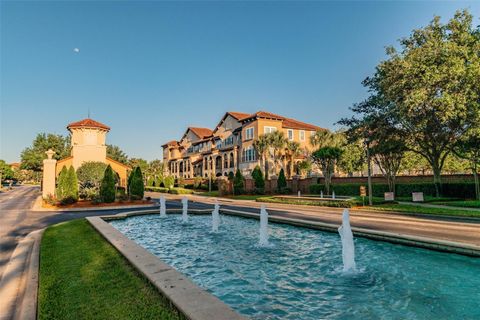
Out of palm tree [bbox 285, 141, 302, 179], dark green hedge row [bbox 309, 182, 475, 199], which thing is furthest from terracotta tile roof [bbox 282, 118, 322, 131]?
dark green hedge row [bbox 309, 182, 475, 199]

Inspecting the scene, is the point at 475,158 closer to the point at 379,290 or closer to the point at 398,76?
the point at 398,76

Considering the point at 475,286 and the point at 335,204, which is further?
the point at 335,204

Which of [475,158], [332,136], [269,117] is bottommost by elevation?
[475,158]

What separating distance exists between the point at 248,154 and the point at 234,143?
623 centimetres

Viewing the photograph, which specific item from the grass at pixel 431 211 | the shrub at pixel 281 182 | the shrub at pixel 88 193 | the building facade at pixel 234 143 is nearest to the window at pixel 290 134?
the building facade at pixel 234 143

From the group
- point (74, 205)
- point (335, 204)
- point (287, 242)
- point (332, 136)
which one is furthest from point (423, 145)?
point (74, 205)

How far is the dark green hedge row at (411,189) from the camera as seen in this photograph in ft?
95.7

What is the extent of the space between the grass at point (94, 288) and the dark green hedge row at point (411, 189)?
33.0m

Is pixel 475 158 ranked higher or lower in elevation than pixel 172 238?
higher

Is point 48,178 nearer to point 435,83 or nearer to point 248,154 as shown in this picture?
point 248,154

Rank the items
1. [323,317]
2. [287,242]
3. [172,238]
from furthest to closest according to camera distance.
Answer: [172,238]
[287,242]
[323,317]

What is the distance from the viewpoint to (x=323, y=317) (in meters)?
5.40

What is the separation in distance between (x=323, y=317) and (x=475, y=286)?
4309 mm

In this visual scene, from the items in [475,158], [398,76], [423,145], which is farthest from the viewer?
[423,145]
